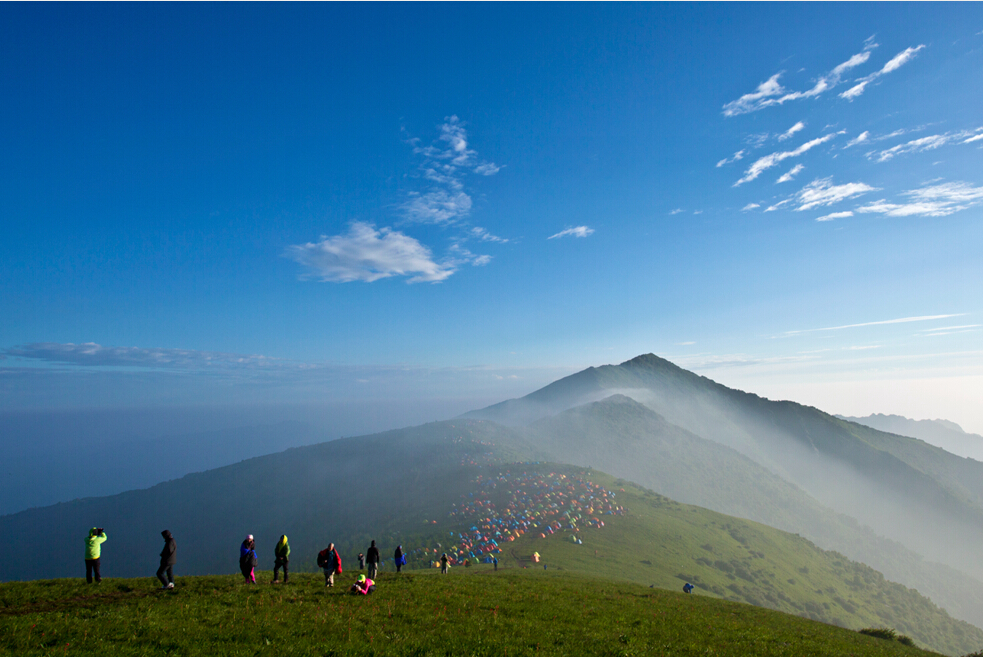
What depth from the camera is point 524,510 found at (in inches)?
3597

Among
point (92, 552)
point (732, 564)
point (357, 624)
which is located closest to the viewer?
point (357, 624)

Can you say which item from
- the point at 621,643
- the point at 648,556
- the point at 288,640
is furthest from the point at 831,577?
the point at 288,640

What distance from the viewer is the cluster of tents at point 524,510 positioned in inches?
2975

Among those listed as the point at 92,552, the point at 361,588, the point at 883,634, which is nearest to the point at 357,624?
the point at 361,588

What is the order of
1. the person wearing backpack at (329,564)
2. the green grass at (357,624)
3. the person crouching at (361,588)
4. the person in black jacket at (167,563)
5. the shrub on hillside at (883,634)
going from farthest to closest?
the shrub on hillside at (883,634) → the person wearing backpack at (329,564) → the person crouching at (361,588) → the person in black jacket at (167,563) → the green grass at (357,624)

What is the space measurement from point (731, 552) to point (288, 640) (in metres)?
115

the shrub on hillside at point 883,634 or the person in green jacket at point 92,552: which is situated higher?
the person in green jacket at point 92,552

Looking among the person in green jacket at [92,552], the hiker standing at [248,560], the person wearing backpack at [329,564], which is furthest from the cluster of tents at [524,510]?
the person in green jacket at [92,552]

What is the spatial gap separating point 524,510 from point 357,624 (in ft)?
265

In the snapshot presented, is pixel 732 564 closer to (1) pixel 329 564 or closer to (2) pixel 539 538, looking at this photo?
(2) pixel 539 538

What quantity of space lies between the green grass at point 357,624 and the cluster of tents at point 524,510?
153ft

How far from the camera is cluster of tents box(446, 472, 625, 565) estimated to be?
75.6m

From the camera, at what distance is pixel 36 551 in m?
188

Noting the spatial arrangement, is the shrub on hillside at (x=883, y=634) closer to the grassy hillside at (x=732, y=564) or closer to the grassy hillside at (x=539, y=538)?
the grassy hillside at (x=732, y=564)
